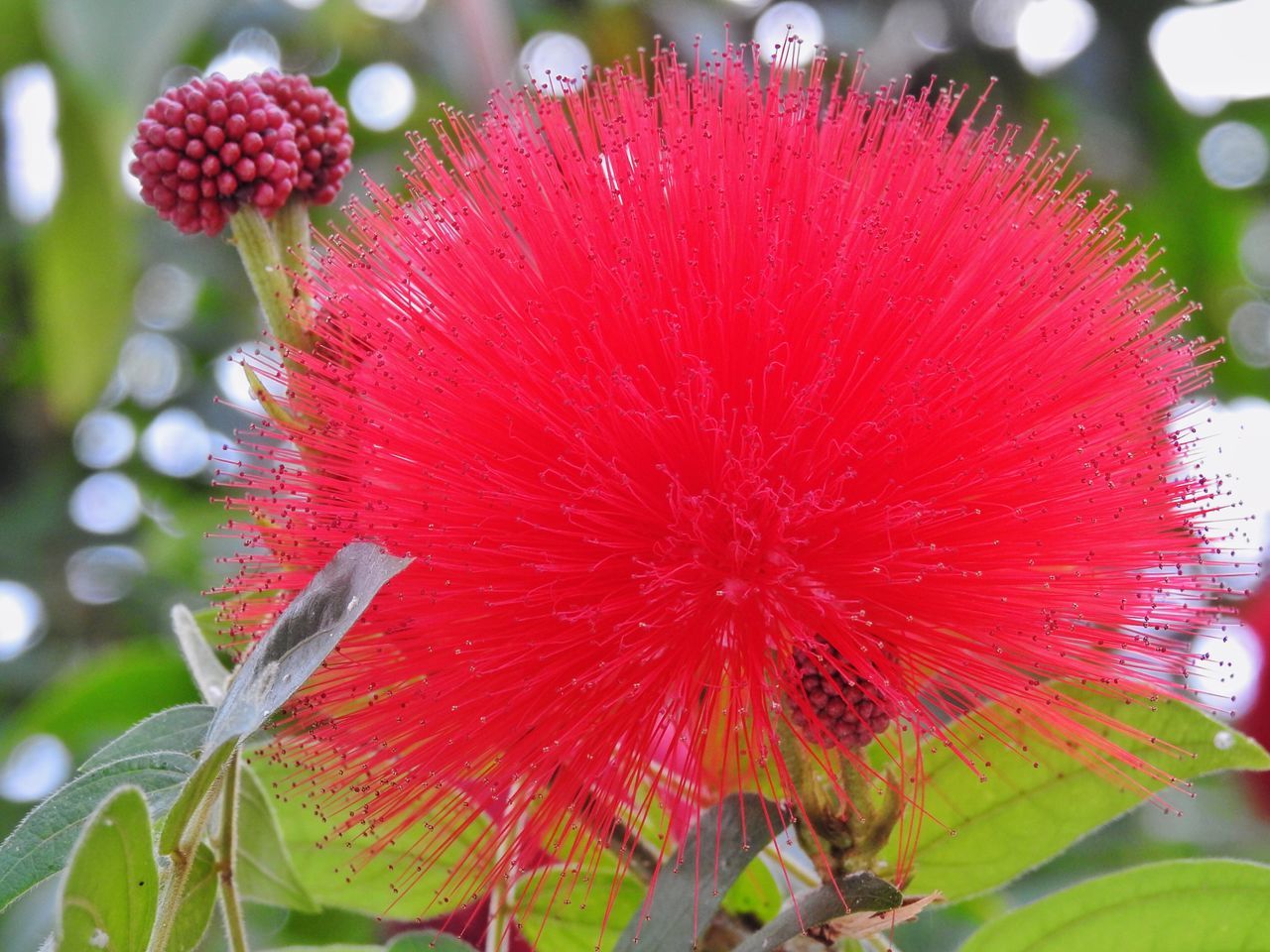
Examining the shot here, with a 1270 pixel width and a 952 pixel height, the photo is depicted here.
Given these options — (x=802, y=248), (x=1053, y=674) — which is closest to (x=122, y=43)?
(x=802, y=248)

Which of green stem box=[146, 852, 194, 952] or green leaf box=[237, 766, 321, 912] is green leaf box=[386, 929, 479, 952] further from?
green stem box=[146, 852, 194, 952]

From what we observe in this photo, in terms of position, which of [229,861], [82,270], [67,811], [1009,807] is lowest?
[1009,807]

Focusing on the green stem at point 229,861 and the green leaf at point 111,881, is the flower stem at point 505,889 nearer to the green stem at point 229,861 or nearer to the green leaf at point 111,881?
the green stem at point 229,861

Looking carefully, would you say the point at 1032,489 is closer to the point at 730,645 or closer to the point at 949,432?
the point at 949,432

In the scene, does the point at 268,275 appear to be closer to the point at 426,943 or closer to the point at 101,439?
the point at 426,943

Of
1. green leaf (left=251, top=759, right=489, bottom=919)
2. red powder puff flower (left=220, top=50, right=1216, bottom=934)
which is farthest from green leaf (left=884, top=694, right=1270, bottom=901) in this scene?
green leaf (left=251, top=759, right=489, bottom=919)

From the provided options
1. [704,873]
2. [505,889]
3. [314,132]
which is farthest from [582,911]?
[314,132]
